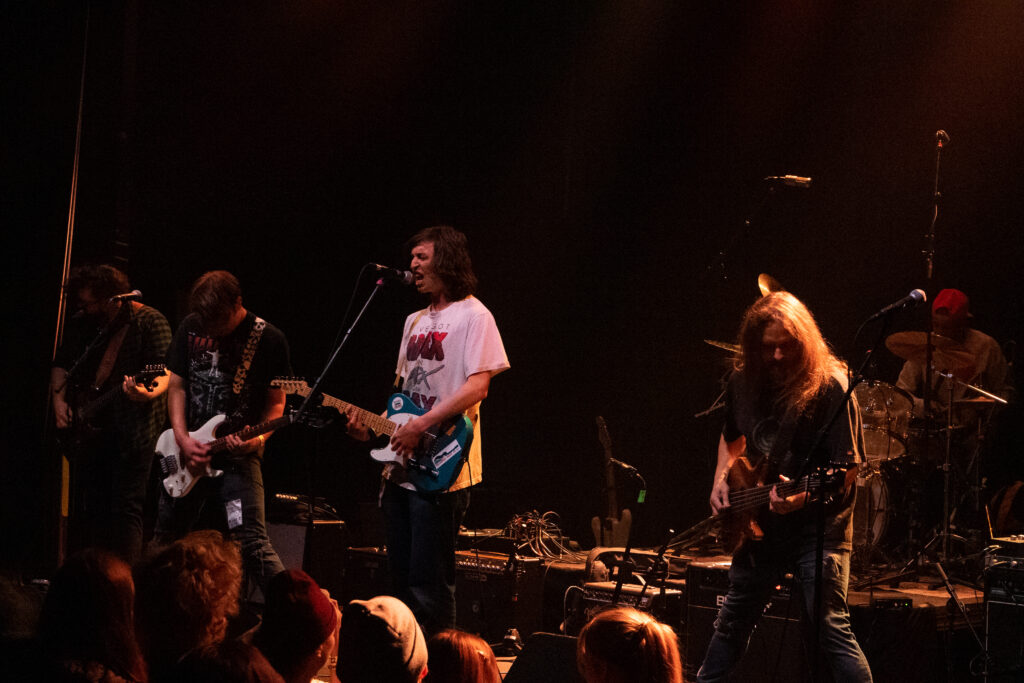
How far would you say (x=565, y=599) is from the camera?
21.5 feet

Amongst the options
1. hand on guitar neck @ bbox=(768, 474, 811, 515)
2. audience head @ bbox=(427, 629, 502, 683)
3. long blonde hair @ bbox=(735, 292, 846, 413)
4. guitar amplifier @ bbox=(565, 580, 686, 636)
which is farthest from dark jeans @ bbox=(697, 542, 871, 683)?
audience head @ bbox=(427, 629, 502, 683)

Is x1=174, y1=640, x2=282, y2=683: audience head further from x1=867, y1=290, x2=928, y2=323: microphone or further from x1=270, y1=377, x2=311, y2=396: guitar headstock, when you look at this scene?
x1=270, y1=377, x2=311, y2=396: guitar headstock

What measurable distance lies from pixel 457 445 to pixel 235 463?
152cm

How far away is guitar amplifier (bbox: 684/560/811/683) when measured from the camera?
5.17 meters

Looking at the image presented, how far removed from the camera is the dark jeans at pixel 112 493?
621cm

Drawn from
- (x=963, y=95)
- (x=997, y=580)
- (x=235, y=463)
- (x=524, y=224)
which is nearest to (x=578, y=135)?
(x=524, y=224)

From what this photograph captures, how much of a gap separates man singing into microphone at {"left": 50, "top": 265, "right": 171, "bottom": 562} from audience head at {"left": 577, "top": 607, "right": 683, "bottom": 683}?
4.28m

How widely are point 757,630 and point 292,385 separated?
282 cm

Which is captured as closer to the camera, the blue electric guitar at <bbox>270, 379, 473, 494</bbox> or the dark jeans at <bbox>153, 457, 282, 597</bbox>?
the blue electric guitar at <bbox>270, 379, 473, 494</bbox>

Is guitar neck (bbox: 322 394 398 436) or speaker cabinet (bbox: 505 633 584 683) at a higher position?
guitar neck (bbox: 322 394 398 436)

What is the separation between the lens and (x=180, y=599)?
2932 millimetres

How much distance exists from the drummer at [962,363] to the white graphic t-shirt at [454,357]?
12.8 ft

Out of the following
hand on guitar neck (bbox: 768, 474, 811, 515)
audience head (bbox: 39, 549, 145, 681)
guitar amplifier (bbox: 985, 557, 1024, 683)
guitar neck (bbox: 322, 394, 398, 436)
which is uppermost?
guitar neck (bbox: 322, 394, 398, 436)

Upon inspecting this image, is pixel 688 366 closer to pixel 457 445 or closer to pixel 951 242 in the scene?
pixel 951 242
